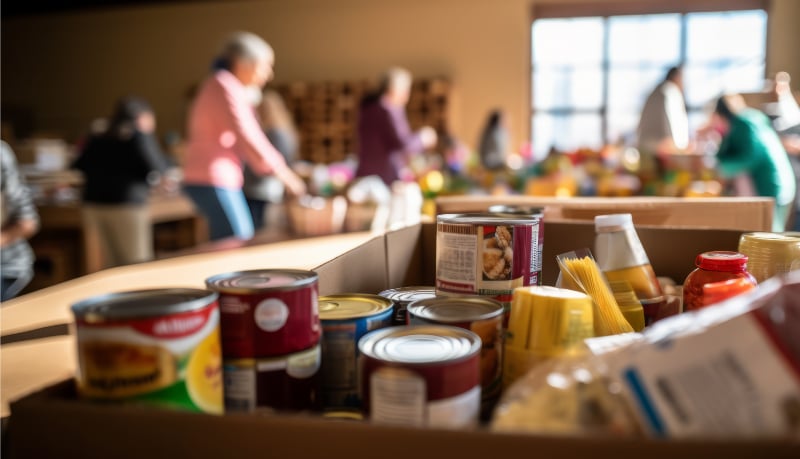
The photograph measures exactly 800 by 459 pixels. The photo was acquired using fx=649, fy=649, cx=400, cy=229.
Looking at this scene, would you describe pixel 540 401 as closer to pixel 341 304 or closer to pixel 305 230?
pixel 341 304

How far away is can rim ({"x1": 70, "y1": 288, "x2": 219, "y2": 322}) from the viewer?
1.78 feet

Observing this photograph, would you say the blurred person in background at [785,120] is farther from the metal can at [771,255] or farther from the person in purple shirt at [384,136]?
the metal can at [771,255]

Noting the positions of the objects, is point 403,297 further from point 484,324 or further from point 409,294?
point 484,324

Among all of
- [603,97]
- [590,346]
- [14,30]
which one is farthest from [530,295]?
[14,30]

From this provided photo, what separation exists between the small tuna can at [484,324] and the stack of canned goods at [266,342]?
0.48 ft

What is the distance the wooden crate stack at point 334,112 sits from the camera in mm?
8188

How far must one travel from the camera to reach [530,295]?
72 centimetres

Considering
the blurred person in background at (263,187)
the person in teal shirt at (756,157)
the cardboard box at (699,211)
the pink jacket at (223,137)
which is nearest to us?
the cardboard box at (699,211)

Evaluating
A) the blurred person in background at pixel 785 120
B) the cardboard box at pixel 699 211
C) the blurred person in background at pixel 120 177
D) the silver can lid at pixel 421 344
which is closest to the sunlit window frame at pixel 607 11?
the blurred person in background at pixel 785 120

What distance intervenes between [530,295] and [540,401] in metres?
0.17

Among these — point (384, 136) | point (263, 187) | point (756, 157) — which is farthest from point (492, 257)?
point (384, 136)

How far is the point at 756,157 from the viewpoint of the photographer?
3357 millimetres

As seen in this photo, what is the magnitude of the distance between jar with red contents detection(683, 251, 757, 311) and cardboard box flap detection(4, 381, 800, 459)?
0.36 meters

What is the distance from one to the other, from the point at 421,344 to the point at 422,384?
0.33ft
